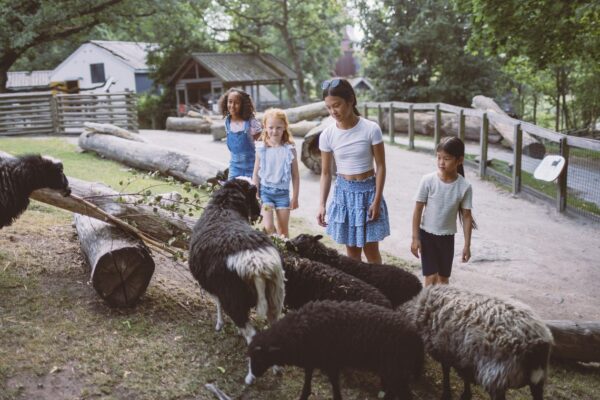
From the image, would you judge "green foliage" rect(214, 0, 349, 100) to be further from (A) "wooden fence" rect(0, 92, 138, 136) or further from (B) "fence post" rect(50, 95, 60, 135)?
(B) "fence post" rect(50, 95, 60, 135)

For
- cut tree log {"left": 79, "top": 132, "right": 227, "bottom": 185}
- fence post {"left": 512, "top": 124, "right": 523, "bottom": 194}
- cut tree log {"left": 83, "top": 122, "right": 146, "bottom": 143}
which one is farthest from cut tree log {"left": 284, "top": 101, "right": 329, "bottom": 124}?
fence post {"left": 512, "top": 124, "right": 523, "bottom": 194}

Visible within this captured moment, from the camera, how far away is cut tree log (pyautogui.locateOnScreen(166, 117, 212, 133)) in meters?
23.9

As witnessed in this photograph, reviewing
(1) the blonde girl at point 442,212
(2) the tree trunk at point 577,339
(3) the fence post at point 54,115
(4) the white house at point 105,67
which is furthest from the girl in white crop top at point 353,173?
(4) the white house at point 105,67

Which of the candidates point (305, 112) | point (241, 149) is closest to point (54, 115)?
point (305, 112)

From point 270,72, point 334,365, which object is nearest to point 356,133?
point 334,365

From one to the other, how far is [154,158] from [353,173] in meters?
7.80

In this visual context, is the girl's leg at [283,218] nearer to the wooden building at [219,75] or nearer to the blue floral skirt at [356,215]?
the blue floral skirt at [356,215]

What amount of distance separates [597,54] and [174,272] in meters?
11.5

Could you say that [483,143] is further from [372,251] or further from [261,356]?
[261,356]

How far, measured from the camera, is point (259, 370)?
145 inches

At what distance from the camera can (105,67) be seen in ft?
151

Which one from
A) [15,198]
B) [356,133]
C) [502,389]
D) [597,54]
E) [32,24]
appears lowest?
[502,389]

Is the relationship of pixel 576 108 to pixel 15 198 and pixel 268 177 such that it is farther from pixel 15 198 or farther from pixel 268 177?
pixel 15 198

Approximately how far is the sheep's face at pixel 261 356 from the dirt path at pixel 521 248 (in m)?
2.12
